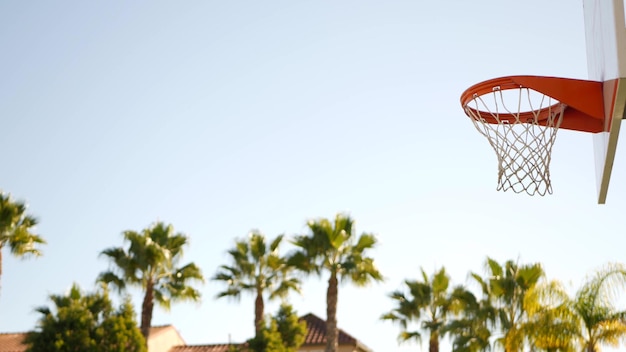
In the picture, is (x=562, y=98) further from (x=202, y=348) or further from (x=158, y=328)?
(x=158, y=328)

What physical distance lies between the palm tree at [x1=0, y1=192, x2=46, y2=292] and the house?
355 inches

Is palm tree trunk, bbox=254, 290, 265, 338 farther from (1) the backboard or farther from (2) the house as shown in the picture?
(1) the backboard

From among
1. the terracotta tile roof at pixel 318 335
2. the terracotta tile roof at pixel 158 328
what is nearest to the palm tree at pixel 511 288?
the terracotta tile roof at pixel 318 335

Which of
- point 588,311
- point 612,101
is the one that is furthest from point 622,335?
point 612,101

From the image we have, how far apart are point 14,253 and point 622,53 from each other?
84.9ft

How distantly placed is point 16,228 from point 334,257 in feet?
35.4

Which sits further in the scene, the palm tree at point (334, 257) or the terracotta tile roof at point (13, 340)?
the terracotta tile roof at point (13, 340)

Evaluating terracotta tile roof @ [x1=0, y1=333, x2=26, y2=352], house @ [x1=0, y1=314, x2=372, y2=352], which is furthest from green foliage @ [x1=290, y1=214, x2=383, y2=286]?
terracotta tile roof @ [x1=0, y1=333, x2=26, y2=352]

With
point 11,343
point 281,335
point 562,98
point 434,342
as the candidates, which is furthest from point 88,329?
point 562,98

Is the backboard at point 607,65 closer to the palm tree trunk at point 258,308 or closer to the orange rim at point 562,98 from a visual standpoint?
the orange rim at point 562,98

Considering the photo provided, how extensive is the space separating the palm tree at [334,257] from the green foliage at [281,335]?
1380 millimetres

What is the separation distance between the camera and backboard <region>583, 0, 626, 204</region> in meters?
6.38

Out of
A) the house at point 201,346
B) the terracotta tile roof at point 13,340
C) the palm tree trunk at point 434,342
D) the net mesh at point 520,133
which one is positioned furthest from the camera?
the terracotta tile roof at point 13,340

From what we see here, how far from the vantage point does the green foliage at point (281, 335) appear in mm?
27484
